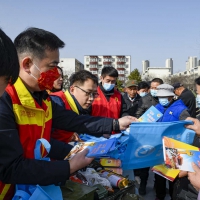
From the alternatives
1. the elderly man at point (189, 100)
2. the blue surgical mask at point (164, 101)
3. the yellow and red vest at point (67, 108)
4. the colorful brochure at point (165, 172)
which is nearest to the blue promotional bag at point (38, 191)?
the yellow and red vest at point (67, 108)

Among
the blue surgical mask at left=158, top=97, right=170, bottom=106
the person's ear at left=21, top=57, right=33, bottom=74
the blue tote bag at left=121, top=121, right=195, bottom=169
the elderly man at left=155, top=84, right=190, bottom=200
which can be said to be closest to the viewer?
the person's ear at left=21, top=57, right=33, bottom=74

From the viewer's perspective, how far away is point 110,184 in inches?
77.5

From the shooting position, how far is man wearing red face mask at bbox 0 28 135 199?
132cm

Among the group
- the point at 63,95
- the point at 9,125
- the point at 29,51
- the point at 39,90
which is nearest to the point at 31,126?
the point at 9,125

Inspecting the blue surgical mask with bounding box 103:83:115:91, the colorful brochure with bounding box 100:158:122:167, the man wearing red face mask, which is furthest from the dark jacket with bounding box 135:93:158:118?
the man wearing red face mask

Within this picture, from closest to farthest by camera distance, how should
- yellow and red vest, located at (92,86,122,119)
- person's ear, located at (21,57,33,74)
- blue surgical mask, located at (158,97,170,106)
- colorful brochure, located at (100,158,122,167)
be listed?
person's ear, located at (21,57,33,74), colorful brochure, located at (100,158,122,167), yellow and red vest, located at (92,86,122,119), blue surgical mask, located at (158,97,170,106)

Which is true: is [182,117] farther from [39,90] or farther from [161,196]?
[39,90]

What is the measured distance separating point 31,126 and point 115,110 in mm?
2820

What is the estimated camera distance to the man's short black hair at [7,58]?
0.89 meters

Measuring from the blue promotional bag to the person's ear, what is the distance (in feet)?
1.65

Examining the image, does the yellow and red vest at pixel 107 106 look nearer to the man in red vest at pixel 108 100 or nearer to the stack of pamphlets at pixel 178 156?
the man in red vest at pixel 108 100

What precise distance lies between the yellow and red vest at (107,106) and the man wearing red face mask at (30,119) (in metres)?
2.20

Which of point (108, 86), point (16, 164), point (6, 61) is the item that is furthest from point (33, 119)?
point (108, 86)

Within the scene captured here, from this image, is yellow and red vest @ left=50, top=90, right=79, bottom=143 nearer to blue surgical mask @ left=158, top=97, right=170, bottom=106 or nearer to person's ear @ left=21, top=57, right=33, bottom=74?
person's ear @ left=21, top=57, right=33, bottom=74
